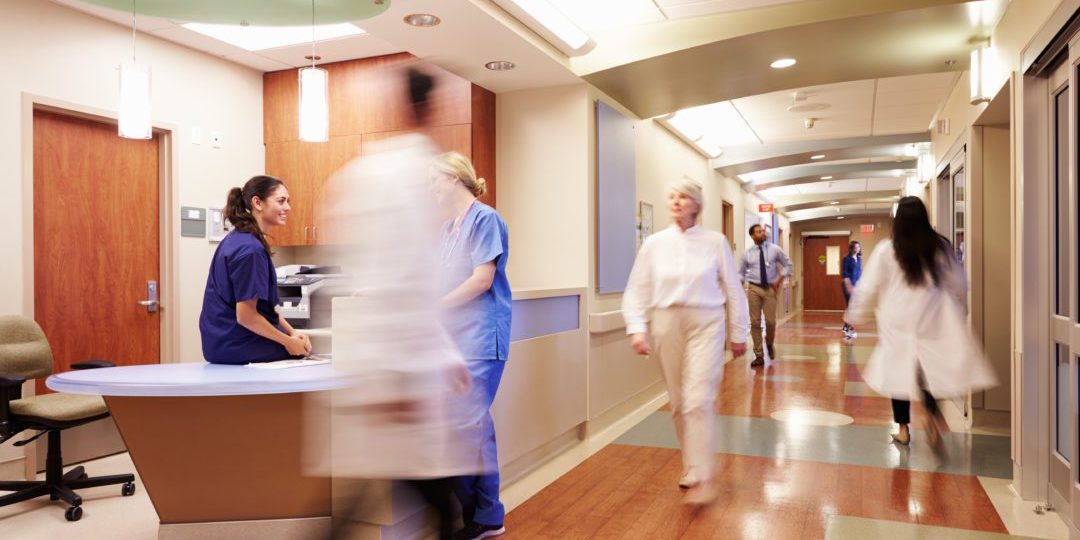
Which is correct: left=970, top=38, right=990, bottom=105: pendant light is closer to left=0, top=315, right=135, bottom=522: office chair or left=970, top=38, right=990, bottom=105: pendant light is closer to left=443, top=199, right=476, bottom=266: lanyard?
left=443, top=199, right=476, bottom=266: lanyard

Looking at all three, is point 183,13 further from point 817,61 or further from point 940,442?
point 940,442

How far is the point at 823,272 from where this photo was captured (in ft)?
77.4

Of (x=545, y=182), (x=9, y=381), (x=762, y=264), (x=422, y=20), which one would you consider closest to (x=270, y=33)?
(x=422, y=20)

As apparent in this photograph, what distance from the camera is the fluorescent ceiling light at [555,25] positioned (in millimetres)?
4211

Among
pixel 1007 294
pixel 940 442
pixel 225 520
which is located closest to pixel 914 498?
pixel 940 442

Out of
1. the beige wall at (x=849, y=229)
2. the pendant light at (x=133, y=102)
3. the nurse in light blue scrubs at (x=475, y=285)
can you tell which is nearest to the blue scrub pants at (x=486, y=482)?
the nurse in light blue scrubs at (x=475, y=285)

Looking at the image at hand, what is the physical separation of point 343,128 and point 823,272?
20903 mm

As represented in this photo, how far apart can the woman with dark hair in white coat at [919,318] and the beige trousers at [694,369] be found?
96 centimetres

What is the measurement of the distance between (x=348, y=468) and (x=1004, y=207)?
5281 mm

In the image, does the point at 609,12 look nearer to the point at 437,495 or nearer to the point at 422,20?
the point at 422,20

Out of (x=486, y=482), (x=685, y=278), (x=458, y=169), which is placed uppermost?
(x=458, y=169)

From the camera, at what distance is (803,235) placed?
78.1 ft

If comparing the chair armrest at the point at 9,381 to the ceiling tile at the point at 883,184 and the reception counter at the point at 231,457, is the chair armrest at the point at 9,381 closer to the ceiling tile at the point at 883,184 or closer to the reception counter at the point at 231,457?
the reception counter at the point at 231,457

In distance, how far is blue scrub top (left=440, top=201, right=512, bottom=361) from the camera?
9.39 ft
